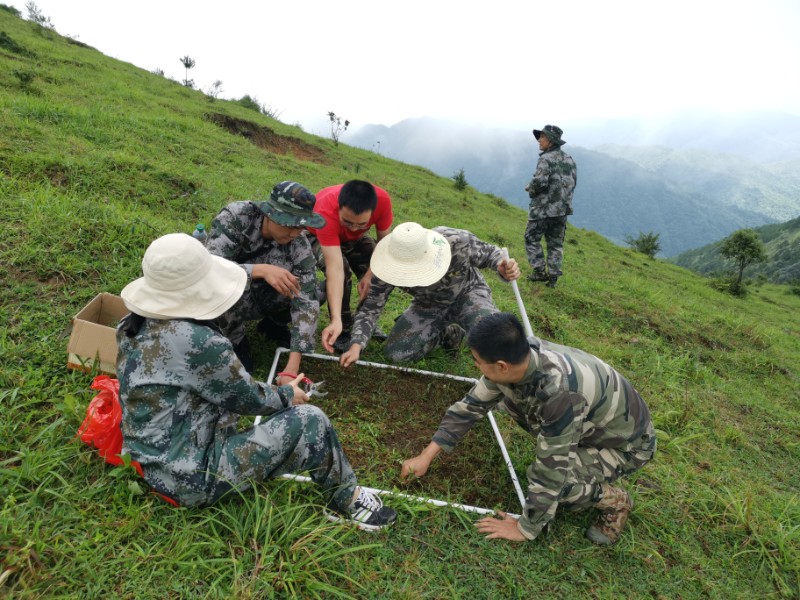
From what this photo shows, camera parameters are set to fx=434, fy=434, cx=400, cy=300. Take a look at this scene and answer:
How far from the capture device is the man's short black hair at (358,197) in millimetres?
3031

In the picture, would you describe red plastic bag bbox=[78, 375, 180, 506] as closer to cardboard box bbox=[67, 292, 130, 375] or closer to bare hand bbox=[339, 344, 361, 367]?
cardboard box bbox=[67, 292, 130, 375]

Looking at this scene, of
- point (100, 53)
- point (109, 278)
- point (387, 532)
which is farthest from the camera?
point (100, 53)

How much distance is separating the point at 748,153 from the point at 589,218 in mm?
109209

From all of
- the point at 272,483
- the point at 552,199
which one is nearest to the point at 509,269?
the point at 272,483

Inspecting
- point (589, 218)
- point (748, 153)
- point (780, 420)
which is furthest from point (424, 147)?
point (780, 420)

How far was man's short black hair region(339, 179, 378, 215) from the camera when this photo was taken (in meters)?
3.03

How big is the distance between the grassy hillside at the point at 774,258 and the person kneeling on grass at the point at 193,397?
35.4 m

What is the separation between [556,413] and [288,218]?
6.57 feet

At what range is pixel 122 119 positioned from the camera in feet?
22.9

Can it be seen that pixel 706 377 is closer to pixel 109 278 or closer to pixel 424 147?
pixel 109 278

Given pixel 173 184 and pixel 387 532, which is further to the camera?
pixel 173 184

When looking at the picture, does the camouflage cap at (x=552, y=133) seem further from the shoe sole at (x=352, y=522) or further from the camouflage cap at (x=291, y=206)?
the shoe sole at (x=352, y=522)

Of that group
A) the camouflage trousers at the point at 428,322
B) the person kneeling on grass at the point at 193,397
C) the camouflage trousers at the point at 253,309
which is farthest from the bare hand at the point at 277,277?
the camouflage trousers at the point at 428,322

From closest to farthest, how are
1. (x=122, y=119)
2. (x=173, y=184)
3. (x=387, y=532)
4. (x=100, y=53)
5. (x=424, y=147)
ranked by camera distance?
(x=387, y=532), (x=173, y=184), (x=122, y=119), (x=100, y=53), (x=424, y=147)
